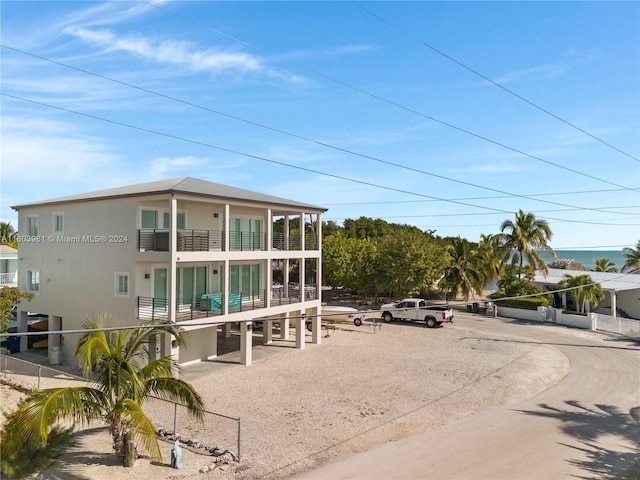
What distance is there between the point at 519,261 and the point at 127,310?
34.9 metres

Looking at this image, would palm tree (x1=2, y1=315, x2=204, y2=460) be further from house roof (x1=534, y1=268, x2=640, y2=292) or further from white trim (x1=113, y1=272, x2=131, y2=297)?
house roof (x1=534, y1=268, x2=640, y2=292)

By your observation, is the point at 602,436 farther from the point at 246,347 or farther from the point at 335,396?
the point at 246,347

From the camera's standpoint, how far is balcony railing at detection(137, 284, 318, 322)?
1941 centimetres

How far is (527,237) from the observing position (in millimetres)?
41031

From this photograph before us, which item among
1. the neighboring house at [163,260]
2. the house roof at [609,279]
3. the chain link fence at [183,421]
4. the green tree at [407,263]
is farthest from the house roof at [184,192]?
the house roof at [609,279]

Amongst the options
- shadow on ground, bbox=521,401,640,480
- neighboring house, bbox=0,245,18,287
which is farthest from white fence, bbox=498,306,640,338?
neighboring house, bbox=0,245,18,287

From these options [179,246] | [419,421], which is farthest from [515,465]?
[179,246]

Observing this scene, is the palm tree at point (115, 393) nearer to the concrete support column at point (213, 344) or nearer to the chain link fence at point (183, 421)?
the chain link fence at point (183, 421)

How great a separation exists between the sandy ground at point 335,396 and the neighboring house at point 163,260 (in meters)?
2.39

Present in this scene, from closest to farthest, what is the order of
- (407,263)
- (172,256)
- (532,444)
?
(532,444)
(172,256)
(407,263)

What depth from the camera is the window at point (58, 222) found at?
2333 centimetres

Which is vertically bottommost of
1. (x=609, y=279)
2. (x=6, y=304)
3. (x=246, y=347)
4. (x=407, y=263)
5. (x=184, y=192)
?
(x=246, y=347)

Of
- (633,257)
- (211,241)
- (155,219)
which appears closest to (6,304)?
(155,219)

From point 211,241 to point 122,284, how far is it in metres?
4.55
